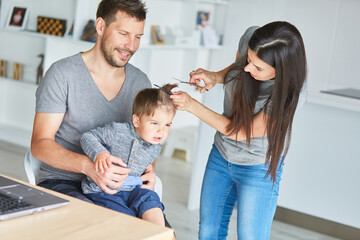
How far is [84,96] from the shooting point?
2.01 m

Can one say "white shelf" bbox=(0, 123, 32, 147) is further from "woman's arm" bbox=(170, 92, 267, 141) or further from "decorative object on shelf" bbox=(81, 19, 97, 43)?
"woman's arm" bbox=(170, 92, 267, 141)

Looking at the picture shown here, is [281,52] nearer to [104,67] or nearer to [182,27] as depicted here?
[104,67]

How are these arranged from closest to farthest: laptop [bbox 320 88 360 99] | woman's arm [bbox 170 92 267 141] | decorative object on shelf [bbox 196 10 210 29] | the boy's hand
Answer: the boy's hand
woman's arm [bbox 170 92 267 141]
laptop [bbox 320 88 360 99]
decorative object on shelf [bbox 196 10 210 29]

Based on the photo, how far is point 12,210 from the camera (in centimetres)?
123

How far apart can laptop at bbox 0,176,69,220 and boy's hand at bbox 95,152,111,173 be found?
307 millimetres

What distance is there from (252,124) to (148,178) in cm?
44

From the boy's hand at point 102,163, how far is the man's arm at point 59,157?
13 mm

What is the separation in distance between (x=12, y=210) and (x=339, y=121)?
2588 mm

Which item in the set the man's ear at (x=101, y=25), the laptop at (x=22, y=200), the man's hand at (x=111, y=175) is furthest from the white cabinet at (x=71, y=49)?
the laptop at (x=22, y=200)

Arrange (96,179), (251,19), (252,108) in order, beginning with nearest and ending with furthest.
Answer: (96,179) < (252,108) < (251,19)

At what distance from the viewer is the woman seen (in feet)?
6.01

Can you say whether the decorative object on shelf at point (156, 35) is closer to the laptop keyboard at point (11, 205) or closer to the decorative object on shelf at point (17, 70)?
the decorative object on shelf at point (17, 70)

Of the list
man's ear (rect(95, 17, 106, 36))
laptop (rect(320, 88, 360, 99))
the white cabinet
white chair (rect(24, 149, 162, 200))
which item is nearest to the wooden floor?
the white cabinet

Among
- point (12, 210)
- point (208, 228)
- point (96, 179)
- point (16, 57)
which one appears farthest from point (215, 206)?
point (16, 57)
